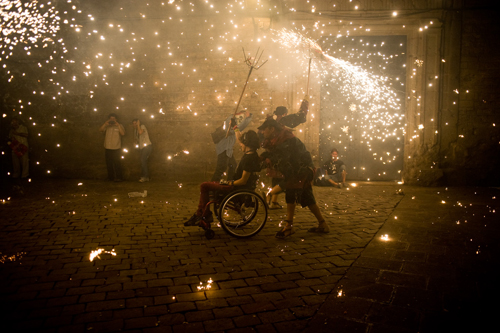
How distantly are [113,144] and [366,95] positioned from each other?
26.5 ft

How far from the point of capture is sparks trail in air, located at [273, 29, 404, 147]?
35.1 ft

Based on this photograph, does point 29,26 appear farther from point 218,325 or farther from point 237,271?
point 218,325

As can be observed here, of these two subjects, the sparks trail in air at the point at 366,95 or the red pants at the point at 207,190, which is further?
the sparks trail in air at the point at 366,95

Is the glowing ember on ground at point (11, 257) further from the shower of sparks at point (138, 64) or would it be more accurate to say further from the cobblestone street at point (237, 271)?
the shower of sparks at point (138, 64)

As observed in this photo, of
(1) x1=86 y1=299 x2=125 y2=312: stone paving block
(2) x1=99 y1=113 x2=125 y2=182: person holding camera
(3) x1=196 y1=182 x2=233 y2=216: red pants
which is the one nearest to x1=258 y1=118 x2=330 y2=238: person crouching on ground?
(3) x1=196 y1=182 x2=233 y2=216: red pants

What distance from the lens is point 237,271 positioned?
3.74 metres

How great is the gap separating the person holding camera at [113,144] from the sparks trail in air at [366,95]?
251 inches

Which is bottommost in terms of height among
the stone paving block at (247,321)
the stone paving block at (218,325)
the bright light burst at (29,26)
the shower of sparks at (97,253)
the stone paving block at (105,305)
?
the stone paving block at (247,321)

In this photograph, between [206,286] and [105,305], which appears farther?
[206,286]

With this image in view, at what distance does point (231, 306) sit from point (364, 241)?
254cm

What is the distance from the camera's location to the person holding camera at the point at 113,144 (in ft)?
34.2

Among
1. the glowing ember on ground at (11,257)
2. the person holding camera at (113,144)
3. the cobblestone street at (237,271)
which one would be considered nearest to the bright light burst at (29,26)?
the person holding camera at (113,144)

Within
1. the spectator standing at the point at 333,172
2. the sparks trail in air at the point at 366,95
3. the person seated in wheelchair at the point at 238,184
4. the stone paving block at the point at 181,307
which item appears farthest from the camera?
the sparks trail in air at the point at 366,95

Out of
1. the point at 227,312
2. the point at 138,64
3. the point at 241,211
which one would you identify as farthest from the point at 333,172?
the point at 227,312
